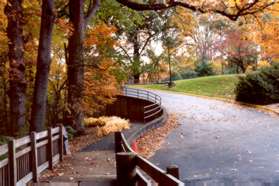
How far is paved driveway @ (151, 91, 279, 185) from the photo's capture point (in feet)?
37.4

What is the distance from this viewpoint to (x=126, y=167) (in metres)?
7.14

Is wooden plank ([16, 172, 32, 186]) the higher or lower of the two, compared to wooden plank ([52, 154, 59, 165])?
higher

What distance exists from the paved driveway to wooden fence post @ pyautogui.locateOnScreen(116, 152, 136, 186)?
3958mm

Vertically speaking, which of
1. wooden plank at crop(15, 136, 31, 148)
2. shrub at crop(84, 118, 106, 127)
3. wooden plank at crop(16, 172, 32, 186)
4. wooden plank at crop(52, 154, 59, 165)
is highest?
wooden plank at crop(15, 136, 31, 148)

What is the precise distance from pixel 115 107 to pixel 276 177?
22.0 metres

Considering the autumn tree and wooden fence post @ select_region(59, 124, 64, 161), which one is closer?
wooden fence post @ select_region(59, 124, 64, 161)

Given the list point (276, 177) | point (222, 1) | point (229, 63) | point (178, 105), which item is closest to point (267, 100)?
point (178, 105)

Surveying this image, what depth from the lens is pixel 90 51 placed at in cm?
2338

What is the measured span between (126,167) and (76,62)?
41.8 ft

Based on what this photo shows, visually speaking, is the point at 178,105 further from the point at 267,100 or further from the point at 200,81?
the point at 200,81

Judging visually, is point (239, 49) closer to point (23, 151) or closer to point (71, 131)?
point (71, 131)

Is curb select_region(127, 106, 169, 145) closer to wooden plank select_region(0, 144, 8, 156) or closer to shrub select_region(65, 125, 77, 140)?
shrub select_region(65, 125, 77, 140)

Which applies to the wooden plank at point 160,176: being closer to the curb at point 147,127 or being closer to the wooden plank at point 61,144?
the wooden plank at point 61,144

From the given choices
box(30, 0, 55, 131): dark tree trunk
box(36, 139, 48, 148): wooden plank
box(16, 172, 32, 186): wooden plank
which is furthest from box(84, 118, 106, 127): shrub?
box(16, 172, 32, 186): wooden plank
